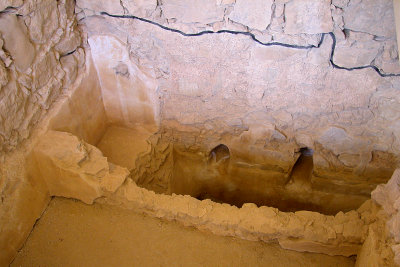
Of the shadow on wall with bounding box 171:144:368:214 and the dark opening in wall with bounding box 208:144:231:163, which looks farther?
the dark opening in wall with bounding box 208:144:231:163

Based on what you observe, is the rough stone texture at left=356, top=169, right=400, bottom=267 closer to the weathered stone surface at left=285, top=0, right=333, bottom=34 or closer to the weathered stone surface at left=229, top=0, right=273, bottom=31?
the weathered stone surface at left=285, top=0, right=333, bottom=34

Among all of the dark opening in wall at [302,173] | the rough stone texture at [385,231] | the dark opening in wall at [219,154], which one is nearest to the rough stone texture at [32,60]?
the dark opening in wall at [219,154]

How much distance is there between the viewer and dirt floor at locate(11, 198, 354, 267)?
2.15m

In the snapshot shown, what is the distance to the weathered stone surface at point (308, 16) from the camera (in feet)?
6.63

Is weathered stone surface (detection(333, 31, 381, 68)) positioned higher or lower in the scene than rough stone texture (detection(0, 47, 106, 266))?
higher

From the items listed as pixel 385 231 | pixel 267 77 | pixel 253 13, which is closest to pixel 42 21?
pixel 253 13

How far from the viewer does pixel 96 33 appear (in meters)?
2.59

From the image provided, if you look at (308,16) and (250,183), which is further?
(250,183)

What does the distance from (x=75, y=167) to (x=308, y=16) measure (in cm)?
185

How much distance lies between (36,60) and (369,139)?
250 cm


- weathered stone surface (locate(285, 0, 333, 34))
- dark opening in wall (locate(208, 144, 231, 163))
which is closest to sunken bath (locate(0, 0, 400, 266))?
weathered stone surface (locate(285, 0, 333, 34))

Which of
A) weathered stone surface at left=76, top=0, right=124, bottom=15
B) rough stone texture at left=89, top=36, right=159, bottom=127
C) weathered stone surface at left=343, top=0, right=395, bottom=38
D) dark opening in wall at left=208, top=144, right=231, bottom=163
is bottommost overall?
dark opening in wall at left=208, top=144, right=231, bottom=163

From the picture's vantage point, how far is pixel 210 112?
2.83 m

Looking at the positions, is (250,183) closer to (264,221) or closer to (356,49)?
(264,221)
